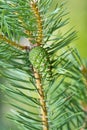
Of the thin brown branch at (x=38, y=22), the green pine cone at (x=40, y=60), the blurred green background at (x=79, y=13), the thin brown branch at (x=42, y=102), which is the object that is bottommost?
the thin brown branch at (x=42, y=102)

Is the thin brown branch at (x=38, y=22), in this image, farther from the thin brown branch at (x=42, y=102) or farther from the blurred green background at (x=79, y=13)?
the blurred green background at (x=79, y=13)

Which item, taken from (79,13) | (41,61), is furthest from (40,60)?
(79,13)

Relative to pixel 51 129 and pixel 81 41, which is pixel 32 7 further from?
pixel 81 41

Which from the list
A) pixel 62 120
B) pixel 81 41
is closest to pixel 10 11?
pixel 62 120

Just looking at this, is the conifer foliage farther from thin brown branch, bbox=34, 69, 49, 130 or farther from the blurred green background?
the blurred green background

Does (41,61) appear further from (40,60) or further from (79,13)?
(79,13)

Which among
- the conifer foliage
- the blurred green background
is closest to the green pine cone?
the conifer foliage

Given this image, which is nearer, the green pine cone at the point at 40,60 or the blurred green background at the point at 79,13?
the green pine cone at the point at 40,60

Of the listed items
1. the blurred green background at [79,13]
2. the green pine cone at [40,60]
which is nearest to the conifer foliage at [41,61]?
the green pine cone at [40,60]
